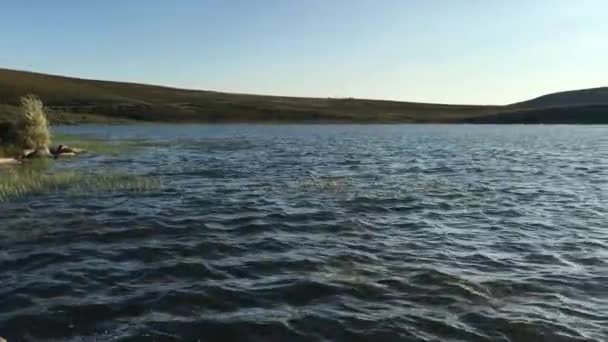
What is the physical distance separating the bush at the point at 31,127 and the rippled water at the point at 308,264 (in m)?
22.6

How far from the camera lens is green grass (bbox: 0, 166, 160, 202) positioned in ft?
88.5

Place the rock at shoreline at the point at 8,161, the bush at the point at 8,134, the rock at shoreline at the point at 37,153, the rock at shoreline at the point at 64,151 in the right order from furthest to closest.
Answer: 1. the rock at shoreline at the point at 64,151
2. the bush at the point at 8,134
3. the rock at shoreline at the point at 37,153
4. the rock at shoreline at the point at 8,161

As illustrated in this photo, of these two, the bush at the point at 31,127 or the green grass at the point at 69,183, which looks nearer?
the green grass at the point at 69,183

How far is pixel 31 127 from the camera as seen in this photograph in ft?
152

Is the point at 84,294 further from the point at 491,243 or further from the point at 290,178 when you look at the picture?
the point at 290,178

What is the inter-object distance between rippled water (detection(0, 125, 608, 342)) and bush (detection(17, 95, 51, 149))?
22.6m

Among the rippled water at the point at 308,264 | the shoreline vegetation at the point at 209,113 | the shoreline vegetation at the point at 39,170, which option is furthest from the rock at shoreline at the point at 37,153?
the shoreline vegetation at the point at 209,113

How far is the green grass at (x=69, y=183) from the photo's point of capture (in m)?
27.0

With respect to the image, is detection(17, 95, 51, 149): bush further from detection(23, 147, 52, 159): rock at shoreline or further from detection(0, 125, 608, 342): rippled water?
detection(0, 125, 608, 342): rippled water

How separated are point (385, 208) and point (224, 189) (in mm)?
9344

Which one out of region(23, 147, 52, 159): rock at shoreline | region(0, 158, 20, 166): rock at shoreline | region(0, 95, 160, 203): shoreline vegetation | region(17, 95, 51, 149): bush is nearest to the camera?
region(0, 95, 160, 203): shoreline vegetation

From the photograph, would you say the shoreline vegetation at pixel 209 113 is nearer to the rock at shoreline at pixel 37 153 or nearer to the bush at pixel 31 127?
the bush at pixel 31 127

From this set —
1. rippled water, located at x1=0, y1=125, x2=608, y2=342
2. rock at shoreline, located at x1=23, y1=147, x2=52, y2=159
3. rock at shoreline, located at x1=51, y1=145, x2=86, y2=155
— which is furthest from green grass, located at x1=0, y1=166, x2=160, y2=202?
rock at shoreline, located at x1=51, y1=145, x2=86, y2=155

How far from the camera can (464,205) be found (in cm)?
2441
